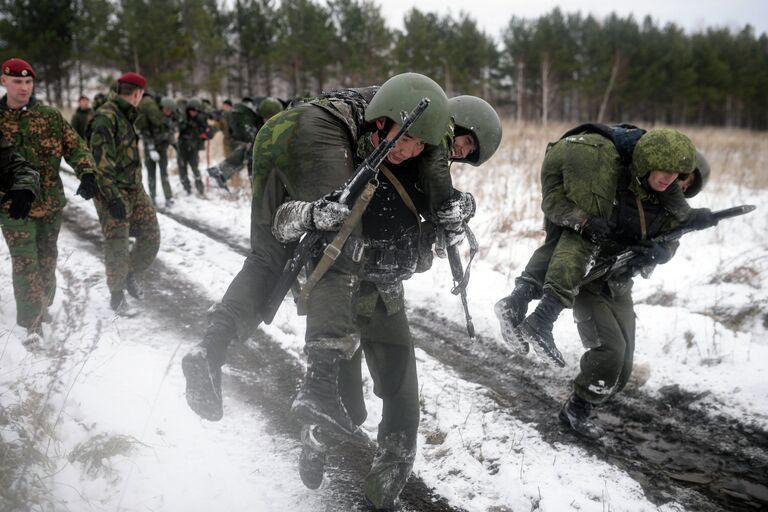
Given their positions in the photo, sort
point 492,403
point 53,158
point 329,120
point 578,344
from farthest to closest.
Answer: point 578,344
point 53,158
point 492,403
point 329,120

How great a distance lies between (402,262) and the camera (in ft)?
8.46

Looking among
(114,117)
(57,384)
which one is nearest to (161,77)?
(114,117)

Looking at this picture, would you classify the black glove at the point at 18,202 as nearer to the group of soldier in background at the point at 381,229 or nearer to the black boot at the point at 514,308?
the group of soldier in background at the point at 381,229

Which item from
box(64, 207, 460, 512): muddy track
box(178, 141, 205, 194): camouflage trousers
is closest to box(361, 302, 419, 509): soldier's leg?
box(64, 207, 460, 512): muddy track

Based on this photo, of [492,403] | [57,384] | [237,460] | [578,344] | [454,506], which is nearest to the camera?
[454,506]

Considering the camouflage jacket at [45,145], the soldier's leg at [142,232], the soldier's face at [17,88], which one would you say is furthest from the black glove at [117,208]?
the soldier's face at [17,88]

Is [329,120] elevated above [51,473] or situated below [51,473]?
above

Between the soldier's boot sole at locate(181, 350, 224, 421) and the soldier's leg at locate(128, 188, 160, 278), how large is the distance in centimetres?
338

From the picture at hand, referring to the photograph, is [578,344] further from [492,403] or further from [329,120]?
[329,120]

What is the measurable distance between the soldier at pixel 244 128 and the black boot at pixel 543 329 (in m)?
5.82

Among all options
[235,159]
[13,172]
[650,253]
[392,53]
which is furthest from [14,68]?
[392,53]

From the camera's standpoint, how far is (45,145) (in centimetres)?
401

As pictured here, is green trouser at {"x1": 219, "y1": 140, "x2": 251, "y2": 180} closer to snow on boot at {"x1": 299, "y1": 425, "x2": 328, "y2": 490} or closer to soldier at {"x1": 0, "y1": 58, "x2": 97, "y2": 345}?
soldier at {"x1": 0, "y1": 58, "x2": 97, "y2": 345}

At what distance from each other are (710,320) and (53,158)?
5.85 m
